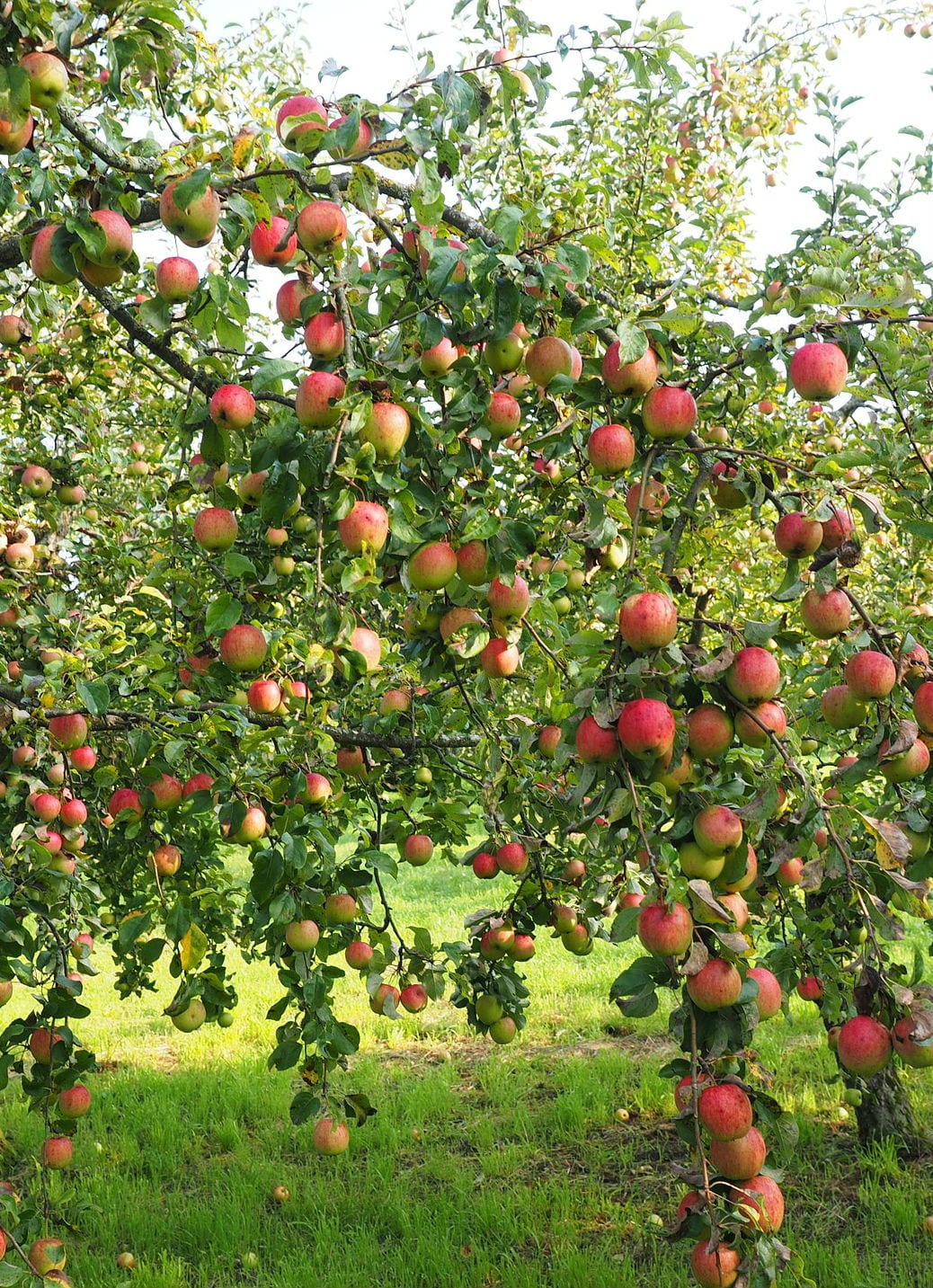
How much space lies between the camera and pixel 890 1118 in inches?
170

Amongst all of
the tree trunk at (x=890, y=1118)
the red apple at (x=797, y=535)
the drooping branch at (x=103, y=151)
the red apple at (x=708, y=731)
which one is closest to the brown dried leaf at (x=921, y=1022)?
the red apple at (x=708, y=731)

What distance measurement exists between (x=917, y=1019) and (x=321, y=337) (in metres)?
1.28

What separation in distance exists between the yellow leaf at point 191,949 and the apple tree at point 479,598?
49 millimetres

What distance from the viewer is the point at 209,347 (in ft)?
7.07

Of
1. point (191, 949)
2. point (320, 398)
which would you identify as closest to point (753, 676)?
point (320, 398)

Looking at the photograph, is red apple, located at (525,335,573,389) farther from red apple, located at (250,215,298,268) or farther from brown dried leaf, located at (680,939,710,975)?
brown dried leaf, located at (680,939,710,975)

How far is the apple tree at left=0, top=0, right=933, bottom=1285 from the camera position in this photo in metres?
1.44

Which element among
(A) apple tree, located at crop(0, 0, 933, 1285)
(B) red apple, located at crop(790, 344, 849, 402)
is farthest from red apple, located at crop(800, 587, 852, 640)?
(B) red apple, located at crop(790, 344, 849, 402)

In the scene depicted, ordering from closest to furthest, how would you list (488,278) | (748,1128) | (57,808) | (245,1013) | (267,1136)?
(748,1128) → (488,278) → (57,808) → (267,1136) → (245,1013)

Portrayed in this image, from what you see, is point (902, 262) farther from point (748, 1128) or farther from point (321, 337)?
point (748, 1128)

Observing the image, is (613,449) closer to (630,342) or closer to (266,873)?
(630,342)

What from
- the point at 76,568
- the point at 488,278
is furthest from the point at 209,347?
the point at 76,568

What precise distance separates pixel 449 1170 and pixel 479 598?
3524 millimetres

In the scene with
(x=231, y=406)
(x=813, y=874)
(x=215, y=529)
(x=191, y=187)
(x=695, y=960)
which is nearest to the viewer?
(x=695, y=960)
